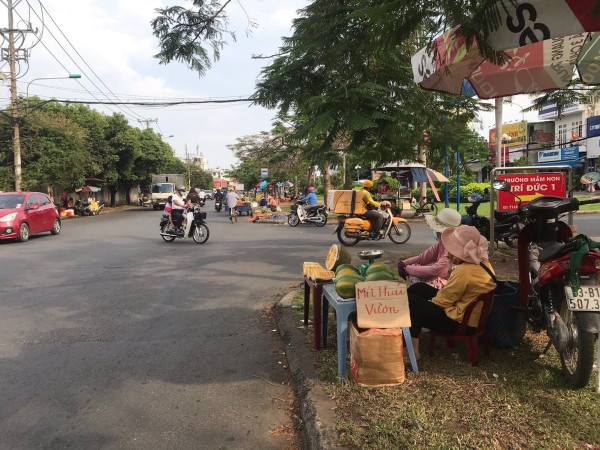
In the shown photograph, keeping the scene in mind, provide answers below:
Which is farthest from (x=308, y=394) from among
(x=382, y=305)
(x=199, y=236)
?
(x=199, y=236)

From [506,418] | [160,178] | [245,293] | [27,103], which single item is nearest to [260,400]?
[506,418]

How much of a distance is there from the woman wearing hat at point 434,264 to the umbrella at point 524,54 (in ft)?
4.11

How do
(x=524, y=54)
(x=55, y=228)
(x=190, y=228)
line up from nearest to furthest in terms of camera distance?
(x=524, y=54) → (x=190, y=228) → (x=55, y=228)

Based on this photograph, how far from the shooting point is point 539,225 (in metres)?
3.83

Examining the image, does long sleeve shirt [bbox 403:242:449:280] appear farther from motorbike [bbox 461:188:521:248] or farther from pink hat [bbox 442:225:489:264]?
motorbike [bbox 461:188:521:248]

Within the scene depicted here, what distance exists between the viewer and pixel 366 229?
1157 centimetres

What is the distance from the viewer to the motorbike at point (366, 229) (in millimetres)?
11477

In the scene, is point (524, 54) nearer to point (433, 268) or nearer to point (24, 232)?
point (433, 268)

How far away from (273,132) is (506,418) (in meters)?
30.3

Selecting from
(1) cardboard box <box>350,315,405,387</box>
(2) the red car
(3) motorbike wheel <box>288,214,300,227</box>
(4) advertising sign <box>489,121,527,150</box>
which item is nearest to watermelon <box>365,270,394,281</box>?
(1) cardboard box <box>350,315,405,387</box>

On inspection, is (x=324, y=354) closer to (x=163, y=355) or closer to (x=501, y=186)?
(x=163, y=355)

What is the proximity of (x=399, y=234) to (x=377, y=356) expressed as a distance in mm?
9155

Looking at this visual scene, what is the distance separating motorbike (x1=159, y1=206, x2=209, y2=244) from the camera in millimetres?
12938

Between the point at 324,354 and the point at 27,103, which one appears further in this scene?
the point at 27,103
